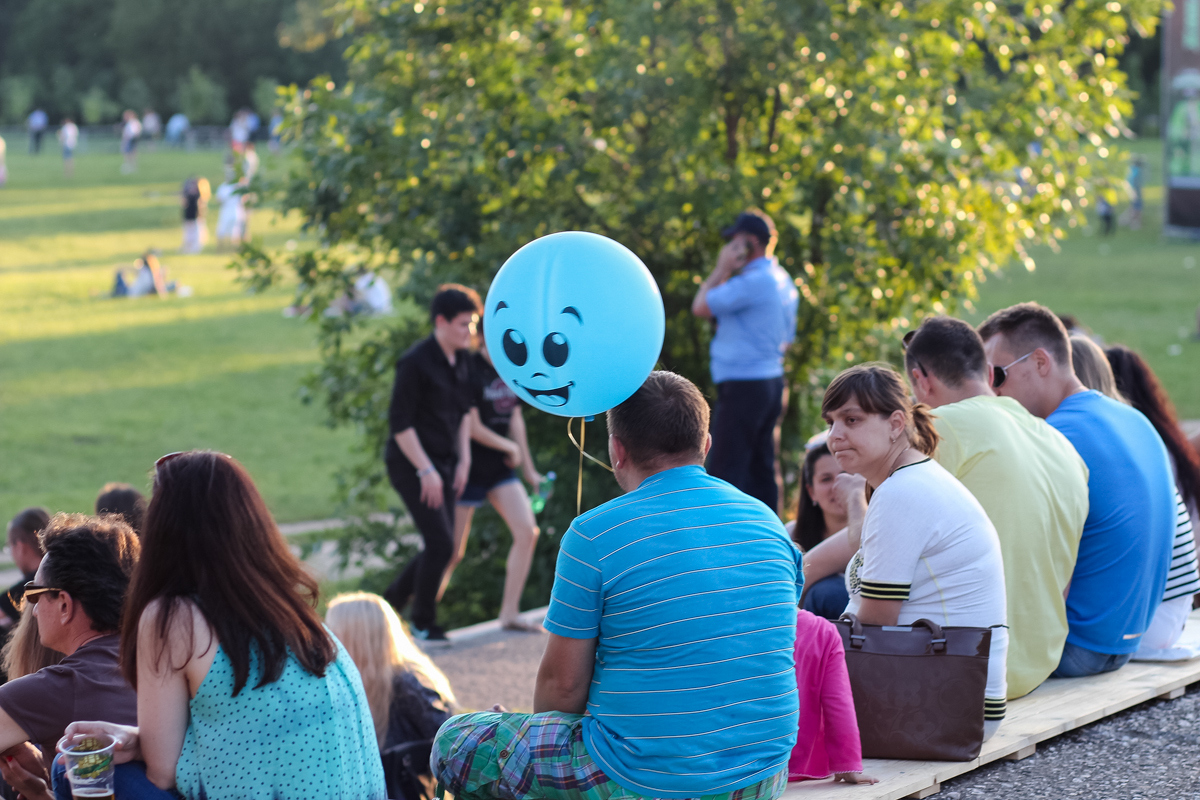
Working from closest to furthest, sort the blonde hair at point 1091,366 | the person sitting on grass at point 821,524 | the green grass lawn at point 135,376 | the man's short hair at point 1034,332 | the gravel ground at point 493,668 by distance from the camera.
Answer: the person sitting on grass at point 821,524 < the man's short hair at point 1034,332 < the blonde hair at point 1091,366 < the gravel ground at point 493,668 < the green grass lawn at point 135,376

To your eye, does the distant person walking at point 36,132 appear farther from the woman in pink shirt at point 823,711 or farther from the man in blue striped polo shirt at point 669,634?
the man in blue striped polo shirt at point 669,634

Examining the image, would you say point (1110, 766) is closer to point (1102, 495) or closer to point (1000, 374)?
point (1102, 495)

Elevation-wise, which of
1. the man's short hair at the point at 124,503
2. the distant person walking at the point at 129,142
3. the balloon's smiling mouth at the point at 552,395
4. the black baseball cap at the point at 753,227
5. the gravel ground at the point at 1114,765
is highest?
the distant person walking at the point at 129,142

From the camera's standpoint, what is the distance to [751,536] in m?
3.06

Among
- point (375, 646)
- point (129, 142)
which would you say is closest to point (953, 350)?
point (375, 646)

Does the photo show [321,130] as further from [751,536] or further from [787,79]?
[751,536]

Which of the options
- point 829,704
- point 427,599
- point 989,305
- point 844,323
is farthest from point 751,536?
point 989,305

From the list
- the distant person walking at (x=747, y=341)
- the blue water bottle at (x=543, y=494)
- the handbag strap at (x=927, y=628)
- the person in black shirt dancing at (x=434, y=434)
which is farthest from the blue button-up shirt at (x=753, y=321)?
the handbag strap at (x=927, y=628)

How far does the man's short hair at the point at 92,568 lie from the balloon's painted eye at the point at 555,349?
134 centimetres

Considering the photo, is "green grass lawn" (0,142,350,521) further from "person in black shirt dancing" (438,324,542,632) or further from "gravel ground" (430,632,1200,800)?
"gravel ground" (430,632,1200,800)

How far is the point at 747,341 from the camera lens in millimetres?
7586

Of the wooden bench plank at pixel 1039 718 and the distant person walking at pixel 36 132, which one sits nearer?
the wooden bench plank at pixel 1039 718

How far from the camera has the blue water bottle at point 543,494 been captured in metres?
7.75

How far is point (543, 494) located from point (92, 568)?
193 inches
